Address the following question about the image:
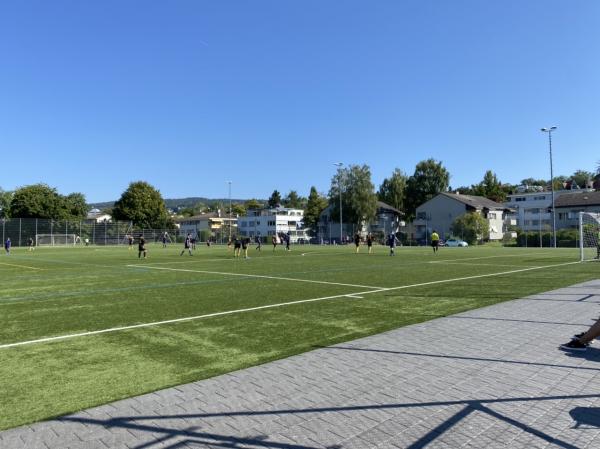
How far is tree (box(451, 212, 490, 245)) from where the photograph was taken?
74.6 meters

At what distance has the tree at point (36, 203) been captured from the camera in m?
77.1

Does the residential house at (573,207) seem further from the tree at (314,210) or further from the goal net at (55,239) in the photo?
the goal net at (55,239)

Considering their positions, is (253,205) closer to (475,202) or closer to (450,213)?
(450,213)

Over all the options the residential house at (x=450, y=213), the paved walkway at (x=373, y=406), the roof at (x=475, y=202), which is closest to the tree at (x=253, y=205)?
the residential house at (x=450, y=213)

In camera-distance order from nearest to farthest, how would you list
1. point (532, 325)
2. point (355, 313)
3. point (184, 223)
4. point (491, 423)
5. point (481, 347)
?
point (491, 423), point (481, 347), point (532, 325), point (355, 313), point (184, 223)

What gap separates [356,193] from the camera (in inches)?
3615

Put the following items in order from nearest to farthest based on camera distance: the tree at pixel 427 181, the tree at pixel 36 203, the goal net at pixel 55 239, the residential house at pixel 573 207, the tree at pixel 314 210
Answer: the goal net at pixel 55 239 → the residential house at pixel 573 207 → the tree at pixel 36 203 → the tree at pixel 427 181 → the tree at pixel 314 210

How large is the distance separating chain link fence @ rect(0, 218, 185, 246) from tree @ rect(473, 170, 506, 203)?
83.2 metres

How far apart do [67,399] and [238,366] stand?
2007 millimetres

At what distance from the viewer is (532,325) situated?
841cm

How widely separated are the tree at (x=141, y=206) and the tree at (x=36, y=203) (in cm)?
1263

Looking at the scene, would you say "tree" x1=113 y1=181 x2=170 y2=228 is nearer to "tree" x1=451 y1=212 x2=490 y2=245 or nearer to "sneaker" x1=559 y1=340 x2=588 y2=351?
Answer: "tree" x1=451 y1=212 x2=490 y2=245

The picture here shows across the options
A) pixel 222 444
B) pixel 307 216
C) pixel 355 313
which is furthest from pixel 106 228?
pixel 222 444

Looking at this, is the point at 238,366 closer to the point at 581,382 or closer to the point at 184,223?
the point at 581,382
